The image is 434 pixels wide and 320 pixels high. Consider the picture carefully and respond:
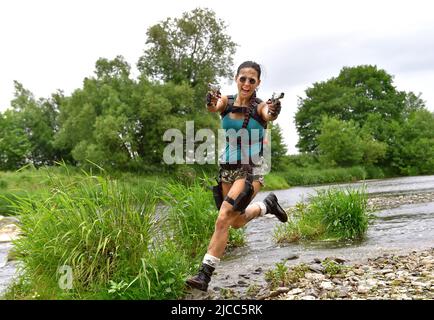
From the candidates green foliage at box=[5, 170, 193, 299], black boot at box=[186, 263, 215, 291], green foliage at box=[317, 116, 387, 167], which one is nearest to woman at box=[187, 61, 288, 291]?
black boot at box=[186, 263, 215, 291]

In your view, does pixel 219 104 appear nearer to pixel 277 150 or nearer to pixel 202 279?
pixel 202 279

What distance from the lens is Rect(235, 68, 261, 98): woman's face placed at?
643 centimetres

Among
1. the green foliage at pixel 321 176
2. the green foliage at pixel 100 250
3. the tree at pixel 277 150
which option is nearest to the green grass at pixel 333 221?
the green foliage at pixel 100 250

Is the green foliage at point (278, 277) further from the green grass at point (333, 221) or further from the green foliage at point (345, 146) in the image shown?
the green foliage at point (345, 146)

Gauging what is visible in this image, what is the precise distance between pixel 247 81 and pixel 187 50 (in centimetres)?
4753

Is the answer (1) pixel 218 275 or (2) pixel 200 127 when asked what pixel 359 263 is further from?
(2) pixel 200 127

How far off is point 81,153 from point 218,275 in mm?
39437

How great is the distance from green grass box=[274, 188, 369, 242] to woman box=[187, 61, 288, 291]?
15.6 feet

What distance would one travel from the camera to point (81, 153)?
4494cm

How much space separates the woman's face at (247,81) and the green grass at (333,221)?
5.38 meters

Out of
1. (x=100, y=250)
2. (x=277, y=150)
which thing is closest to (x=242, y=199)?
(x=100, y=250)

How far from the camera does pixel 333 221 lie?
10953 millimetres
